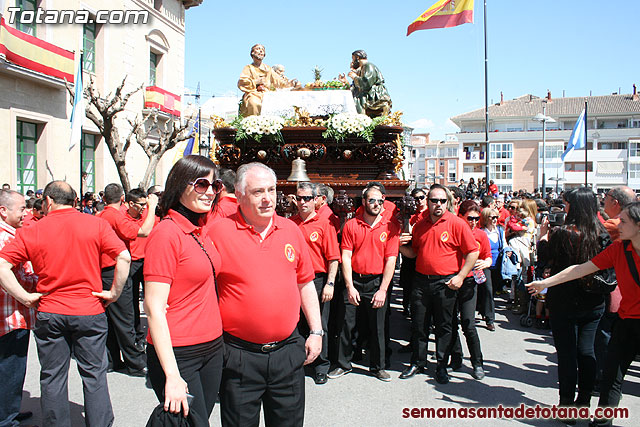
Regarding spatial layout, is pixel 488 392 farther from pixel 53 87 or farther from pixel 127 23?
pixel 127 23

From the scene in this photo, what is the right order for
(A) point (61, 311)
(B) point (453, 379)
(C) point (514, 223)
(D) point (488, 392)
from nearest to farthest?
(A) point (61, 311) → (D) point (488, 392) → (B) point (453, 379) → (C) point (514, 223)

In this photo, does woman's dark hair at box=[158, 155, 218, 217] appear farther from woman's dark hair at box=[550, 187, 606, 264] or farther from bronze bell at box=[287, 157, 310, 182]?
bronze bell at box=[287, 157, 310, 182]

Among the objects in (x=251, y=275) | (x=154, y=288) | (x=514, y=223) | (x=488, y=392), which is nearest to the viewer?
(x=154, y=288)

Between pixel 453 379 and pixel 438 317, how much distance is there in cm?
71

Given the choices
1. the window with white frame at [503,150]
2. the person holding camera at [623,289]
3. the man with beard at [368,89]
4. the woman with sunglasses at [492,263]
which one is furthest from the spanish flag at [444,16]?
the window with white frame at [503,150]

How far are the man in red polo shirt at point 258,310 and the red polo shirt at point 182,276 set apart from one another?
16 cm

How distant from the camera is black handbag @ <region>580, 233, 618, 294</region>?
451cm

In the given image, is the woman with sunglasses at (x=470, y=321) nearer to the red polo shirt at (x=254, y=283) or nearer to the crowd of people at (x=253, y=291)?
the crowd of people at (x=253, y=291)

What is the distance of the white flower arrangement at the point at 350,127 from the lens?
790cm

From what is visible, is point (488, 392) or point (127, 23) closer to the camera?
point (488, 392)

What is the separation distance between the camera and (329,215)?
6090 millimetres

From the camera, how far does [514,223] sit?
9156 millimetres

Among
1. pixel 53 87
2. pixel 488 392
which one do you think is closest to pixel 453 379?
pixel 488 392

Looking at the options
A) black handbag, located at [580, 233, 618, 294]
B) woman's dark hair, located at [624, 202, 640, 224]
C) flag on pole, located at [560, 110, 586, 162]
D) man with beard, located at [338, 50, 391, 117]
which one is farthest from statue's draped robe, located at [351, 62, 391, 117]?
flag on pole, located at [560, 110, 586, 162]
